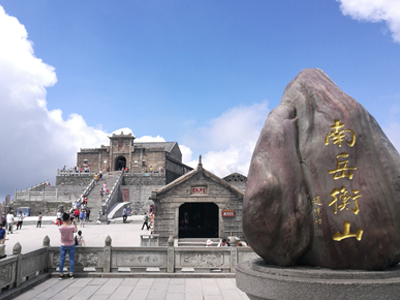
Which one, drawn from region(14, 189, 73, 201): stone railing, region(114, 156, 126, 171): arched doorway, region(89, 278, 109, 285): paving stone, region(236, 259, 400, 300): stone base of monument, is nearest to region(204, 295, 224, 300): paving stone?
region(236, 259, 400, 300): stone base of monument

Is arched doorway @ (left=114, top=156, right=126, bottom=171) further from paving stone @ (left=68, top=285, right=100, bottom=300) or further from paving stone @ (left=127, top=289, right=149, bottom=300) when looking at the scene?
paving stone @ (left=127, top=289, right=149, bottom=300)

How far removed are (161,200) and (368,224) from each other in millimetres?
11945

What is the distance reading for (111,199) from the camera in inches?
1284

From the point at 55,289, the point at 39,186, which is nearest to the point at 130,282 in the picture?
the point at 55,289

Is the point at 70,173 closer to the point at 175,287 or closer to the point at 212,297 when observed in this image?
the point at 175,287

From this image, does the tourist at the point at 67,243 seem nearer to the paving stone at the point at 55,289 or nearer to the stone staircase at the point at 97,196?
the paving stone at the point at 55,289

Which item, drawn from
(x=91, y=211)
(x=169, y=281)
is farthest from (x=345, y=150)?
(x=91, y=211)

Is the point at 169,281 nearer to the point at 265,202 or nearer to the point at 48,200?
the point at 265,202

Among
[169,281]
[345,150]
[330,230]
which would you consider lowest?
[169,281]

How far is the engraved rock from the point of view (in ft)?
15.2

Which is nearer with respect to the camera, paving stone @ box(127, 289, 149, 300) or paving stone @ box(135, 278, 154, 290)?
paving stone @ box(127, 289, 149, 300)

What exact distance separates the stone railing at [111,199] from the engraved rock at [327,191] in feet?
83.6

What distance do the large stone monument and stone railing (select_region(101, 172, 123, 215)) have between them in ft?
83.5

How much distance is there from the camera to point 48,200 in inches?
1299
